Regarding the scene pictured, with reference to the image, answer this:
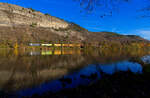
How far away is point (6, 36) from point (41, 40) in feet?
35.4

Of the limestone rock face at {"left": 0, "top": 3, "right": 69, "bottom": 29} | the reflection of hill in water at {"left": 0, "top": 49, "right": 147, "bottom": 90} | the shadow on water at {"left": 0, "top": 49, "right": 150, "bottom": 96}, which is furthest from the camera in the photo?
the limestone rock face at {"left": 0, "top": 3, "right": 69, "bottom": 29}

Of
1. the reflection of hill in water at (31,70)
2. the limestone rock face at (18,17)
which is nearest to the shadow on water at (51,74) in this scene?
the reflection of hill in water at (31,70)

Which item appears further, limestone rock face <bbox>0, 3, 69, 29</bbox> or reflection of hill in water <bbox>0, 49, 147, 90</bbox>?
limestone rock face <bbox>0, 3, 69, 29</bbox>

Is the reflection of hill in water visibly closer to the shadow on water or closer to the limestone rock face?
the shadow on water

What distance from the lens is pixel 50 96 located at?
339 cm

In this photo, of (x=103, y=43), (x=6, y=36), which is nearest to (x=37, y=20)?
(x=6, y=36)

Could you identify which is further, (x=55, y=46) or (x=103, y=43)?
(x=103, y=43)

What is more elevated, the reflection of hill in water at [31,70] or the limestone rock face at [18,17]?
the limestone rock face at [18,17]

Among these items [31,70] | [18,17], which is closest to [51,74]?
[31,70]

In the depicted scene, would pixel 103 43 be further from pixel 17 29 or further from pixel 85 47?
pixel 17 29

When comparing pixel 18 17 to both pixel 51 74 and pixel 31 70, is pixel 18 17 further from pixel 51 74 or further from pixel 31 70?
pixel 51 74

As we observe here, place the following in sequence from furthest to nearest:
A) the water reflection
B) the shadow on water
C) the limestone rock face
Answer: the limestone rock face, the shadow on water, the water reflection

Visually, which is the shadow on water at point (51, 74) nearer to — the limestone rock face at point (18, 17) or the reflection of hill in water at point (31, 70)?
the reflection of hill in water at point (31, 70)

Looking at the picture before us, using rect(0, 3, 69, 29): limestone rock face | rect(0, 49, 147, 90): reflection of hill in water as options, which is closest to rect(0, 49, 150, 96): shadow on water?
rect(0, 49, 147, 90): reflection of hill in water
